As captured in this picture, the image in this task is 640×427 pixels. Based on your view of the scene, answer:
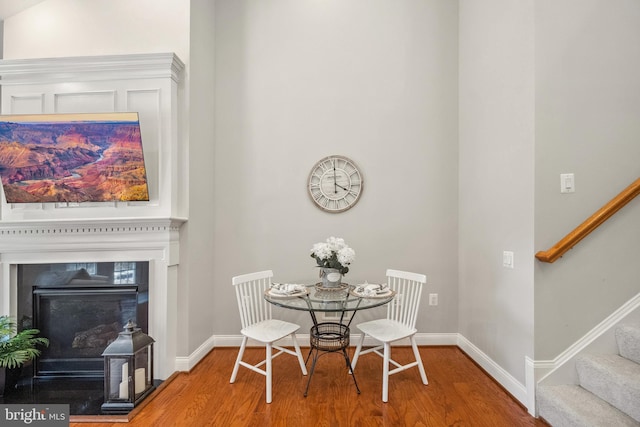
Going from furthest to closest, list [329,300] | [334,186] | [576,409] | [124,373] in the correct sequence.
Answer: [334,186] → [329,300] → [124,373] → [576,409]

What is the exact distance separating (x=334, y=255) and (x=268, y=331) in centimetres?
79

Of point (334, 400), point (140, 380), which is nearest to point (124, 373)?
point (140, 380)

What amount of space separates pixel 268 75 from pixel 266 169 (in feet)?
3.21

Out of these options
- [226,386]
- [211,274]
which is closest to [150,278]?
[211,274]

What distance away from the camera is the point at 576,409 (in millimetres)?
1945

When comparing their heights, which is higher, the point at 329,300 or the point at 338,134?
the point at 338,134

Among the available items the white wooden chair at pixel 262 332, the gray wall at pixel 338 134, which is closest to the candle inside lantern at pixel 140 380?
the white wooden chair at pixel 262 332

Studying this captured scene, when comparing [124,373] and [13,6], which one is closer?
[124,373]

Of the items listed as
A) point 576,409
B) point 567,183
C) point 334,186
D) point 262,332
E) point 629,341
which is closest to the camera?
point 576,409

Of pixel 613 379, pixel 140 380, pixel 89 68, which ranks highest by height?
pixel 89 68

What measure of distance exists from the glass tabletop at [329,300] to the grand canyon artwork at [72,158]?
4.67 feet

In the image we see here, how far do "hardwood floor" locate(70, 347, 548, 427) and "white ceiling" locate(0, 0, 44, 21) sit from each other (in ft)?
11.3

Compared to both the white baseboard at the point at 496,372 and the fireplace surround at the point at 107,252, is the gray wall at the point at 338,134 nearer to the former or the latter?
the white baseboard at the point at 496,372

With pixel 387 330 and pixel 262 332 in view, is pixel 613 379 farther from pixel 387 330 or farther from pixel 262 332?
pixel 262 332
